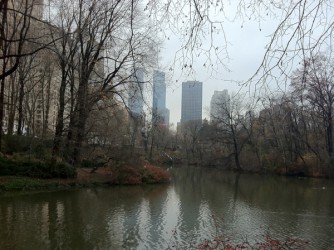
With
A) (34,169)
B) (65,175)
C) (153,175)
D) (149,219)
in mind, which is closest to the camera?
(149,219)

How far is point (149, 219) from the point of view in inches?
685

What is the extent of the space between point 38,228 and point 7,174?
1210cm

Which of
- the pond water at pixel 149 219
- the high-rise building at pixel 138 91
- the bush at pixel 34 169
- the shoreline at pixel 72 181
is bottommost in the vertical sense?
the pond water at pixel 149 219

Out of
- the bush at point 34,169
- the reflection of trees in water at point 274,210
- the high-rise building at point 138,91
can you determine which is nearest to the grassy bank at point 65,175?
the bush at point 34,169

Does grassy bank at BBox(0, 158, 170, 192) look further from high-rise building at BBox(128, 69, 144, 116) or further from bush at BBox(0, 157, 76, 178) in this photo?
high-rise building at BBox(128, 69, 144, 116)

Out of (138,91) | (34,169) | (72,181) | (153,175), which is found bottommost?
(72,181)

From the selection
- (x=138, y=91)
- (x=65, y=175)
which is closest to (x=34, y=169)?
(x=65, y=175)

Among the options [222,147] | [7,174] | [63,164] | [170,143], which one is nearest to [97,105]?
[63,164]

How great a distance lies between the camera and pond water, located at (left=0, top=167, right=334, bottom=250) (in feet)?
44.6

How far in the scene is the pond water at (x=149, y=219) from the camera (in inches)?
535

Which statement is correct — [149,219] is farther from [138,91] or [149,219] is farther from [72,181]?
[72,181]

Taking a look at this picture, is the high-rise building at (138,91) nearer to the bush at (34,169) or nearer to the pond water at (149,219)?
the pond water at (149,219)

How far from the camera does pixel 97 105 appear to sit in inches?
1179

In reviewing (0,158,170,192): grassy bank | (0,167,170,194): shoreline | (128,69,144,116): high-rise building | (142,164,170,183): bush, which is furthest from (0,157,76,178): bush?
(128,69,144,116): high-rise building
